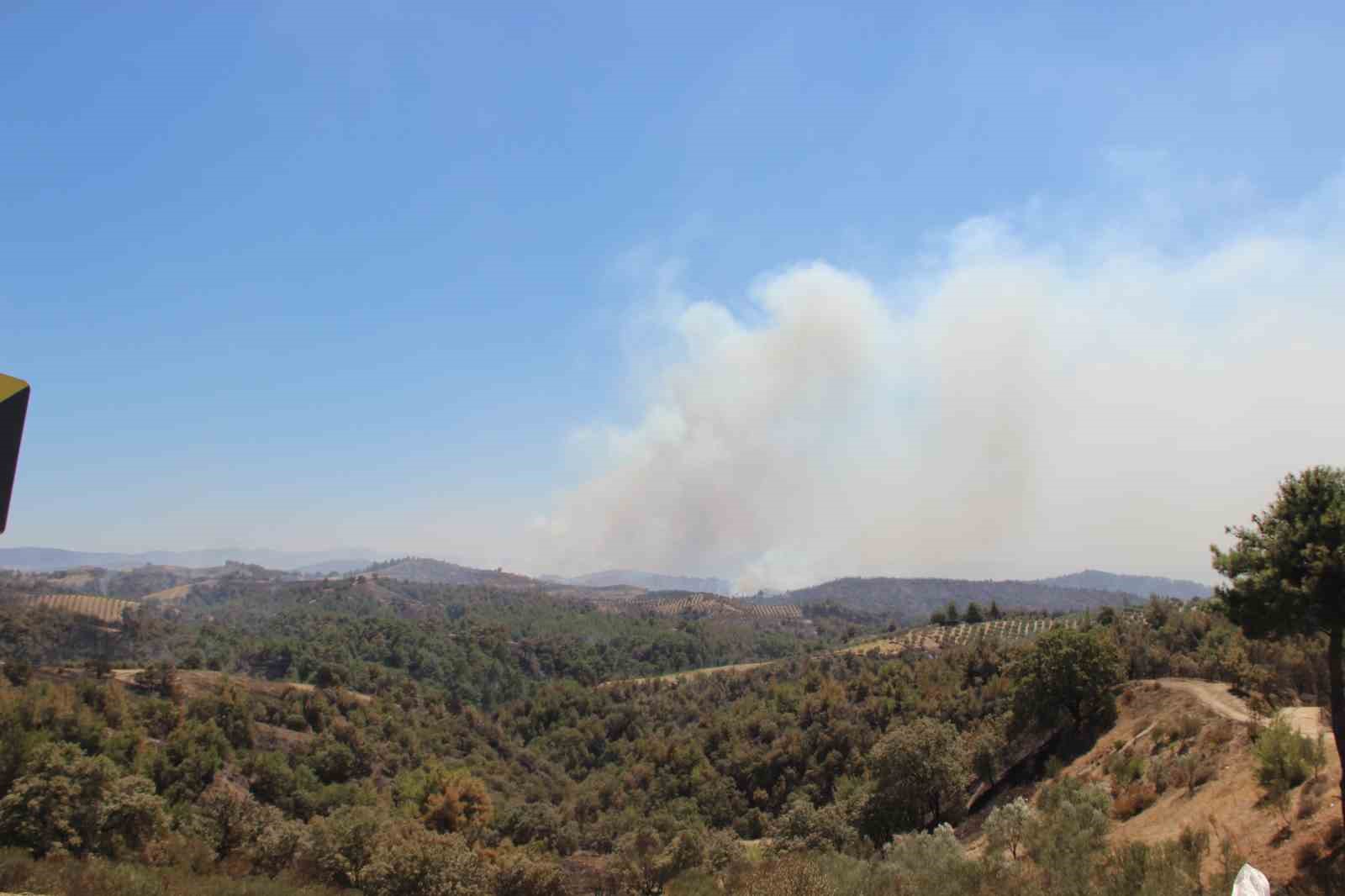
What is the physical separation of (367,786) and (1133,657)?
71.3 m

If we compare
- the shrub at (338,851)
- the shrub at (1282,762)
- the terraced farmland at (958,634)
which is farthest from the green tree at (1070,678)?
the terraced farmland at (958,634)

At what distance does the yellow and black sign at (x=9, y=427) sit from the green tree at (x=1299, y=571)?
24.3 m

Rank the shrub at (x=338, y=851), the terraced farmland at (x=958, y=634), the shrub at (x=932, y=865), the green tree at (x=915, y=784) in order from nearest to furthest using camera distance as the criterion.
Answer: the shrub at (x=932, y=865)
the shrub at (x=338, y=851)
the green tree at (x=915, y=784)
the terraced farmland at (x=958, y=634)

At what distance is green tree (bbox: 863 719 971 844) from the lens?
4475 cm

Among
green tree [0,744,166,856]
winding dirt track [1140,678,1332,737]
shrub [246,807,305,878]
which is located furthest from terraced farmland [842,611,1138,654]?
green tree [0,744,166,856]

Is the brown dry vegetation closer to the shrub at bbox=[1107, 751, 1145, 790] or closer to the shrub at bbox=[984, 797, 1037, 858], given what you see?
the shrub at bbox=[1107, 751, 1145, 790]

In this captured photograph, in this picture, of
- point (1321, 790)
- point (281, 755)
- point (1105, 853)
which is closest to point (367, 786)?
point (281, 755)

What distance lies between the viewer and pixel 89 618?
158250 mm

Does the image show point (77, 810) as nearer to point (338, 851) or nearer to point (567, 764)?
point (338, 851)

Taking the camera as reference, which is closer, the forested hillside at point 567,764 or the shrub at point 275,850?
the forested hillside at point 567,764

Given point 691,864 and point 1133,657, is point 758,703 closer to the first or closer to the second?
point 1133,657

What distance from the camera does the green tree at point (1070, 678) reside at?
46.8m

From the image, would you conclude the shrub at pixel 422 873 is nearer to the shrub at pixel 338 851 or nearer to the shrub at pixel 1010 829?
the shrub at pixel 338 851

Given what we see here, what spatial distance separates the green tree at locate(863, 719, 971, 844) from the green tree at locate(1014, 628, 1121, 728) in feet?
24.6
